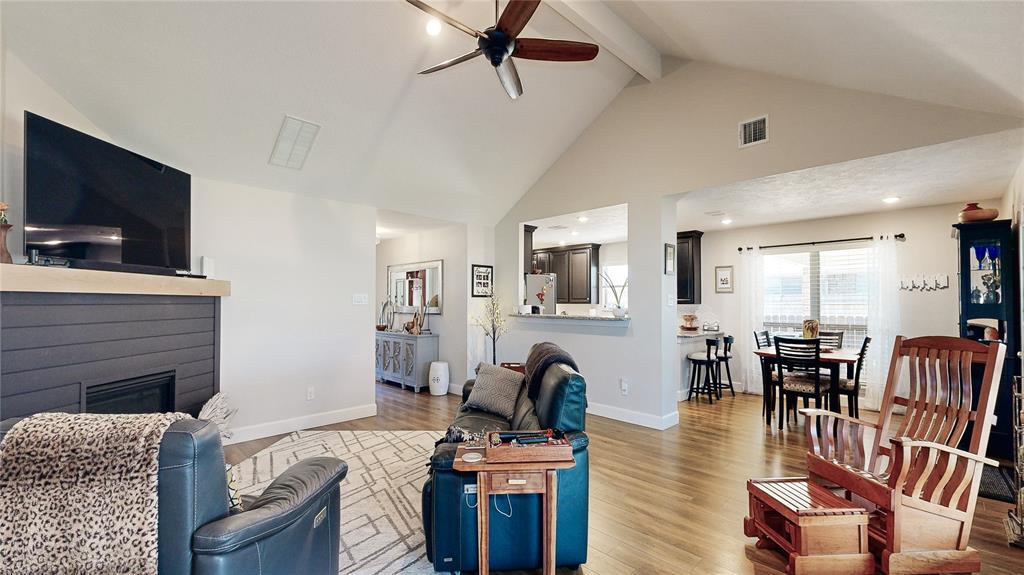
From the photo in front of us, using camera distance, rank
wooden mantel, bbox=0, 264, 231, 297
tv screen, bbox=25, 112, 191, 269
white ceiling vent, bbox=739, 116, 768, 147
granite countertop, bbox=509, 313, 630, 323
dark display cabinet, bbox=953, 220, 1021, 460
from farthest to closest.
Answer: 1. granite countertop, bbox=509, 313, 630, 323
2. white ceiling vent, bbox=739, 116, 768, 147
3. dark display cabinet, bbox=953, 220, 1021, 460
4. tv screen, bbox=25, 112, 191, 269
5. wooden mantel, bbox=0, 264, 231, 297

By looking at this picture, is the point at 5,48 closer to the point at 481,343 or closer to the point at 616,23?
the point at 616,23

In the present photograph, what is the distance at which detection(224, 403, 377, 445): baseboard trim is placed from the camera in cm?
389

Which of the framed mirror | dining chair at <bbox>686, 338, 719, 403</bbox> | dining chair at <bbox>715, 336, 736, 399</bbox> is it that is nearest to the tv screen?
the framed mirror

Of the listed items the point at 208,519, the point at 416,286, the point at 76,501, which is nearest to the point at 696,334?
the point at 416,286

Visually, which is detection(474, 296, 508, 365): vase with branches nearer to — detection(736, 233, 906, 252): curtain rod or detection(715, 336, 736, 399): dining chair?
detection(715, 336, 736, 399): dining chair

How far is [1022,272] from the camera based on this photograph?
9.93 feet

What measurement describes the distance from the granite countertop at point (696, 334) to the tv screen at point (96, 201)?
559cm

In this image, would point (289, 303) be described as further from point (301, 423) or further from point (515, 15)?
point (515, 15)

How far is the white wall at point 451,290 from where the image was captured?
5.80 meters

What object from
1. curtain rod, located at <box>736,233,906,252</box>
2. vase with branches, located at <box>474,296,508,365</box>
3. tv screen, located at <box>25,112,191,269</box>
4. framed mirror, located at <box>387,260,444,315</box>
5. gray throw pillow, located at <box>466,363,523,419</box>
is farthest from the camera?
framed mirror, located at <box>387,260,444,315</box>

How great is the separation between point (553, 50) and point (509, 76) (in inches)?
12.3

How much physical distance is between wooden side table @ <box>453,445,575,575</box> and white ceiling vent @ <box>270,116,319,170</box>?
123 inches

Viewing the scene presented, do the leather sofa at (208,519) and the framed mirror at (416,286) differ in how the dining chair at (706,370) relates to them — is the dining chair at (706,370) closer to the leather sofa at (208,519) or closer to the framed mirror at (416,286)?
the framed mirror at (416,286)

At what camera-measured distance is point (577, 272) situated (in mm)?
7891
